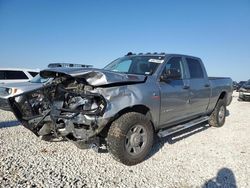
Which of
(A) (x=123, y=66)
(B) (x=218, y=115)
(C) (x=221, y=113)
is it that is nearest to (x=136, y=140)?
(A) (x=123, y=66)

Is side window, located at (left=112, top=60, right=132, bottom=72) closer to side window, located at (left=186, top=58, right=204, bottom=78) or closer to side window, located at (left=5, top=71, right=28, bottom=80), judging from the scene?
side window, located at (left=186, top=58, right=204, bottom=78)

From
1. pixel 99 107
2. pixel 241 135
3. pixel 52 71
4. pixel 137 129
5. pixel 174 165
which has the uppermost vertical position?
pixel 52 71

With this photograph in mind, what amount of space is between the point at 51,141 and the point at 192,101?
3332 mm

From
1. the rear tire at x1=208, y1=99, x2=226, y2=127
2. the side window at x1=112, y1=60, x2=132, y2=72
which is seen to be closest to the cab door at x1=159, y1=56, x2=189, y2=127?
the side window at x1=112, y1=60, x2=132, y2=72

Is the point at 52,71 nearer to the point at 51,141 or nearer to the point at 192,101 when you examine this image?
the point at 51,141

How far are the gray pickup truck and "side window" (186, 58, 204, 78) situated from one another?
19 centimetres

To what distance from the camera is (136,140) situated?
4086 mm

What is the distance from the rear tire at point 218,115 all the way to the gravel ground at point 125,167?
1.38m

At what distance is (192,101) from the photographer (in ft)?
18.2

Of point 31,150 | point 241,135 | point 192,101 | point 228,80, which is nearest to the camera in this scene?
point 31,150

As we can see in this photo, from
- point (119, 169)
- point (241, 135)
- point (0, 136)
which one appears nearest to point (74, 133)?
point (119, 169)

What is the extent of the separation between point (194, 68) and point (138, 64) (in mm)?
1684

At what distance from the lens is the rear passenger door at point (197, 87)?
5.57 metres

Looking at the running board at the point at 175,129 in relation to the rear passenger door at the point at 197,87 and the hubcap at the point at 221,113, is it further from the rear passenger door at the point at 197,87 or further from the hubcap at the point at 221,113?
the hubcap at the point at 221,113
